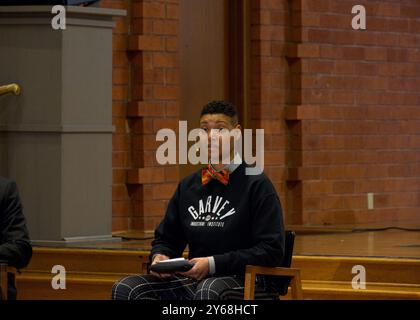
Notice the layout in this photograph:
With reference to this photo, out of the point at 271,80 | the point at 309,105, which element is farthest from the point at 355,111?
the point at 271,80


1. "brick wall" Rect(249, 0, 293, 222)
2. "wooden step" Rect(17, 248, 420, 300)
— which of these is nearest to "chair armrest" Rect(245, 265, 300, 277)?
"wooden step" Rect(17, 248, 420, 300)

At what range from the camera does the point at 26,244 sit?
4867mm

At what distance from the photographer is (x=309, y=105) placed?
877cm

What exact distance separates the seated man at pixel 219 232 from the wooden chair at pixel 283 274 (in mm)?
37

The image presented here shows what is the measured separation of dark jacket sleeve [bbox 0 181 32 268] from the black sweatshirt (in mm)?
538

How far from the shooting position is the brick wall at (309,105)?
7938 millimetres

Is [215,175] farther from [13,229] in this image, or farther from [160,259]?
[13,229]

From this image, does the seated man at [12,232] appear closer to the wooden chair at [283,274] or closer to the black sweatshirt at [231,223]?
the black sweatshirt at [231,223]

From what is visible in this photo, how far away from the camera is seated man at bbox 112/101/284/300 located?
469 cm

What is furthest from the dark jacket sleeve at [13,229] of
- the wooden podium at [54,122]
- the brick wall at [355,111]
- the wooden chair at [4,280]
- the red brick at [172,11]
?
the brick wall at [355,111]

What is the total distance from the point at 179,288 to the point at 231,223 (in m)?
0.35

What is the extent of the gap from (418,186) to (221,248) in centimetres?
510

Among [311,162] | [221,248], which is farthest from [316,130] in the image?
[221,248]

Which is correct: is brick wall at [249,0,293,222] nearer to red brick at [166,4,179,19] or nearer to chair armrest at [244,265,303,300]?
red brick at [166,4,179,19]
